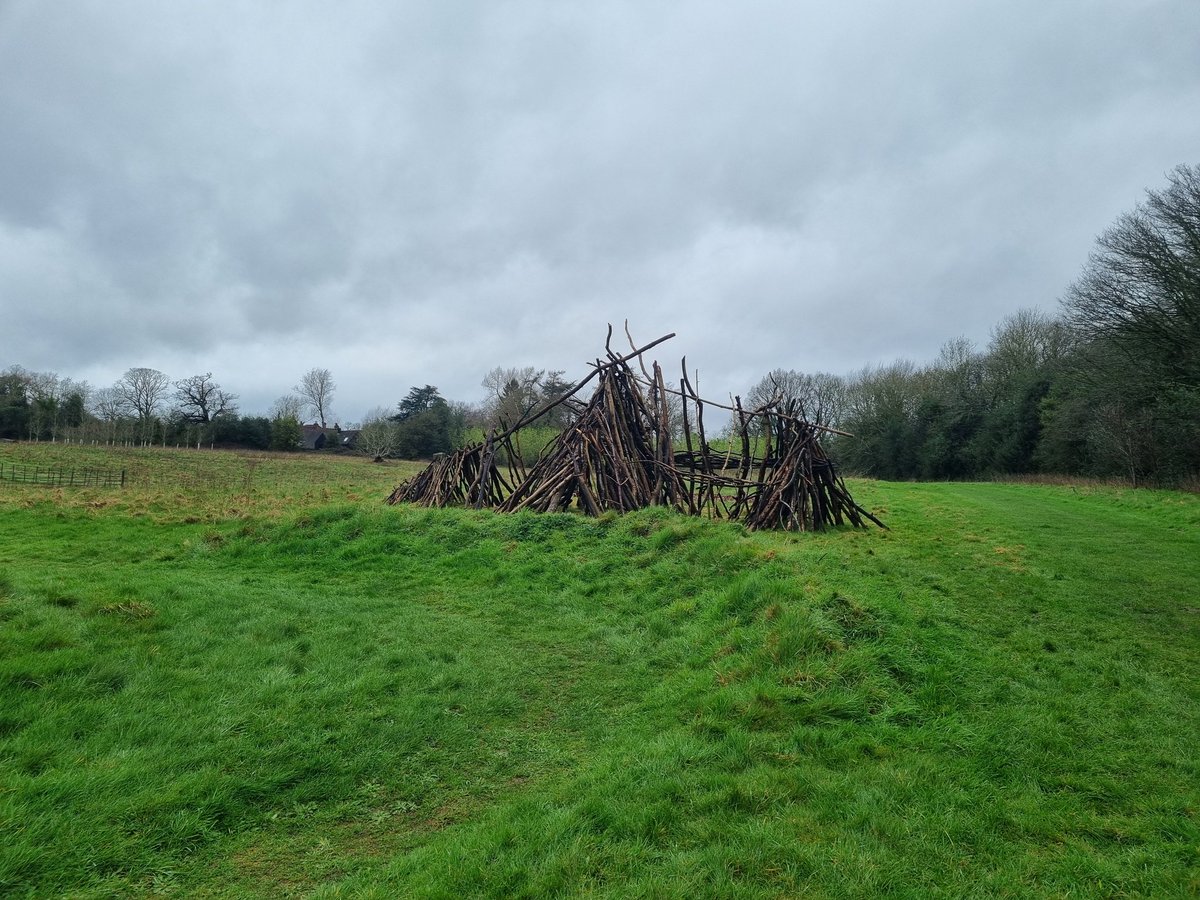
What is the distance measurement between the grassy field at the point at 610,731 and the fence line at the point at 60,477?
745 inches

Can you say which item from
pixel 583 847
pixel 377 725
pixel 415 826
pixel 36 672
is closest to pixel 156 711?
pixel 36 672

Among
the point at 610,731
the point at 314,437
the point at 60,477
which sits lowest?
the point at 610,731

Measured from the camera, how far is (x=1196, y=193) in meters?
15.5

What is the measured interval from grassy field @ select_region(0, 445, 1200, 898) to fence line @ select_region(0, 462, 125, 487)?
18.9m

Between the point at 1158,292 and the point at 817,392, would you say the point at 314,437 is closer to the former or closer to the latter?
the point at 817,392

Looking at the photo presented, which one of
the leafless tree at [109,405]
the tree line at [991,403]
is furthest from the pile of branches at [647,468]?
the leafless tree at [109,405]

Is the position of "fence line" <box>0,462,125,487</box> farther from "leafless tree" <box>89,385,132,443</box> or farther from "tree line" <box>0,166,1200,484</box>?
A: "leafless tree" <box>89,385,132,443</box>

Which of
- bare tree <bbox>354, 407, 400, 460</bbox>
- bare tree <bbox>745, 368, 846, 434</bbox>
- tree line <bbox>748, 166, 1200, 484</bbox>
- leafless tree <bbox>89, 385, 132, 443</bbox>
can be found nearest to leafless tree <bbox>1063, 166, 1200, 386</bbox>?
tree line <bbox>748, 166, 1200, 484</bbox>

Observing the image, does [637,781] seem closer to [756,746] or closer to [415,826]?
[756,746]

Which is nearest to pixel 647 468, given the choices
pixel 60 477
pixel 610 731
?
pixel 610 731

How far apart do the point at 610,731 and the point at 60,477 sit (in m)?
29.1

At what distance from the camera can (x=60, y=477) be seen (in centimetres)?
2406

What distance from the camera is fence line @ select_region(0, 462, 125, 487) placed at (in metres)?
23.0

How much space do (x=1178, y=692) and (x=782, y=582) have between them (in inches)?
125
